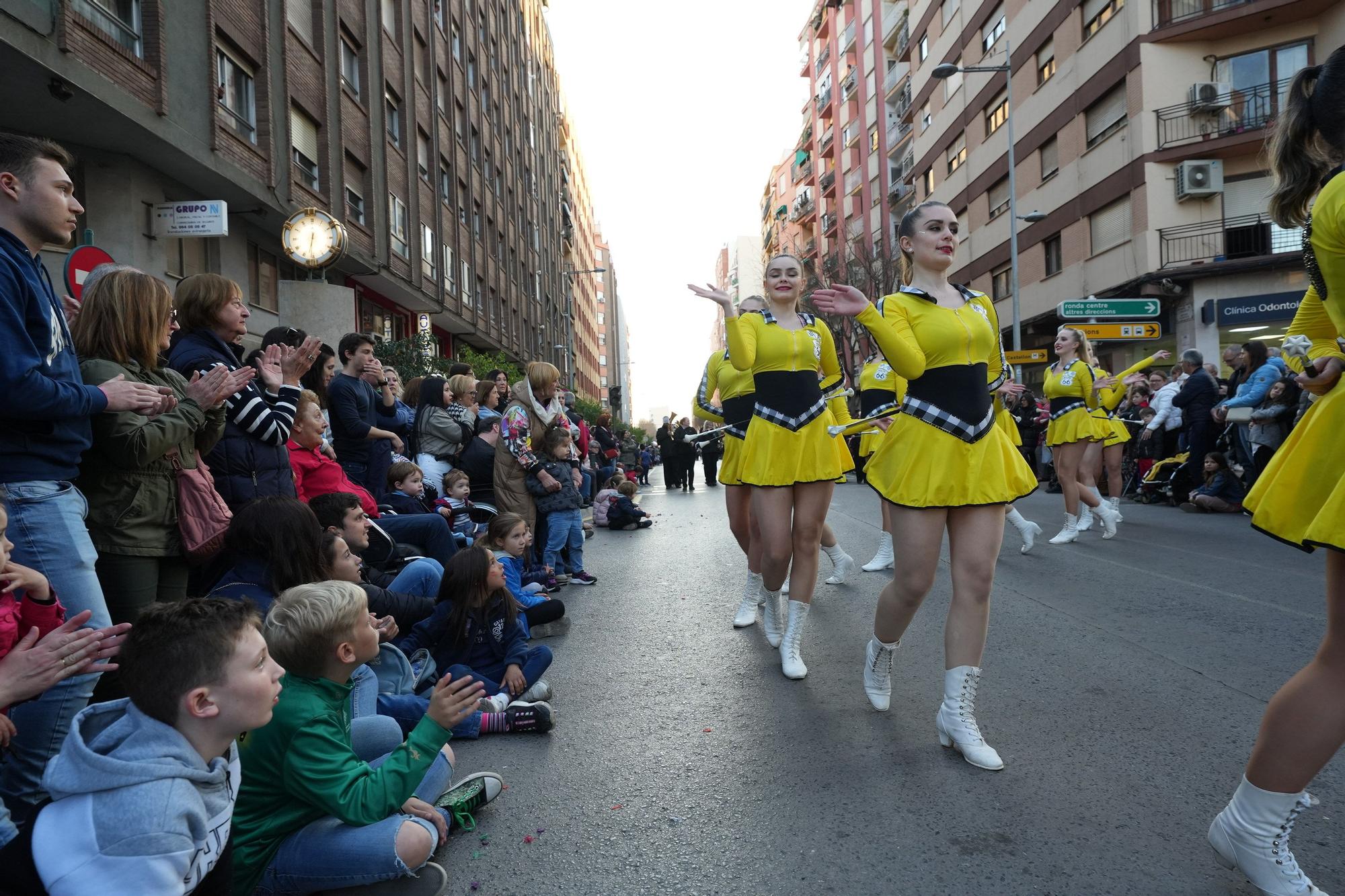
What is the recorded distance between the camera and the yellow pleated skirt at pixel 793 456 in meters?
5.02

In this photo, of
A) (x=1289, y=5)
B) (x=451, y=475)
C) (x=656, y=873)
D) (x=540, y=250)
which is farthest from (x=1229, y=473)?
(x=540, y=250)

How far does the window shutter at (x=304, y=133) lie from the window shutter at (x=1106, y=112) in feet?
67.4

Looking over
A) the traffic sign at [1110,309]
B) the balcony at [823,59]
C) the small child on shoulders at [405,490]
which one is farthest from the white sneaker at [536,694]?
the balcony at [823,59]

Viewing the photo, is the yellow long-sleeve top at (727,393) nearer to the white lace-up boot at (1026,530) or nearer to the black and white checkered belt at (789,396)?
the black and white checkered belt at (789,396)

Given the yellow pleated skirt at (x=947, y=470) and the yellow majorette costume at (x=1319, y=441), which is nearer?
the yellow majorette costume at (x=1319, y=441)

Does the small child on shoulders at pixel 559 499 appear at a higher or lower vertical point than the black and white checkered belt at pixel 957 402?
lower

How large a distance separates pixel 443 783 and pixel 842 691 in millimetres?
2042

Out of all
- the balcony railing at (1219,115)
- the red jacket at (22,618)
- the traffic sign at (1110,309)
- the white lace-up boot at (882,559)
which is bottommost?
the white lace-up boot at (882,559)

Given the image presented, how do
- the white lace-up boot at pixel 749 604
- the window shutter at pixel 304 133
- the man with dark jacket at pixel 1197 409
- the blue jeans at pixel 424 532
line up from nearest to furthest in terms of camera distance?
the white lace-up boot at pixel 749 604, the blue jeans at pixel 424 532, the man with dark jacket at pixel 1197 409, the window shutter at pixel 304 133

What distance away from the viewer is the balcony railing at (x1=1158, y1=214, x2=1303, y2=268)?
22.2 metres

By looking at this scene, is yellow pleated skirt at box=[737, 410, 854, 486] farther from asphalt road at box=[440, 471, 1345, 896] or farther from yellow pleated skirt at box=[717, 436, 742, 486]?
asphalt road at box=[440, 471, 1345, 896]

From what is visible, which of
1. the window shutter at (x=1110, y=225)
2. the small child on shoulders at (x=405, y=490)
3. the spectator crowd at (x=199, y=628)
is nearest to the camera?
the spectator crowd at (x=199, y=628)

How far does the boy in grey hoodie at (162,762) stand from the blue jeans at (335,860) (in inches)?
10.9

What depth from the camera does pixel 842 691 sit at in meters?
4.39
